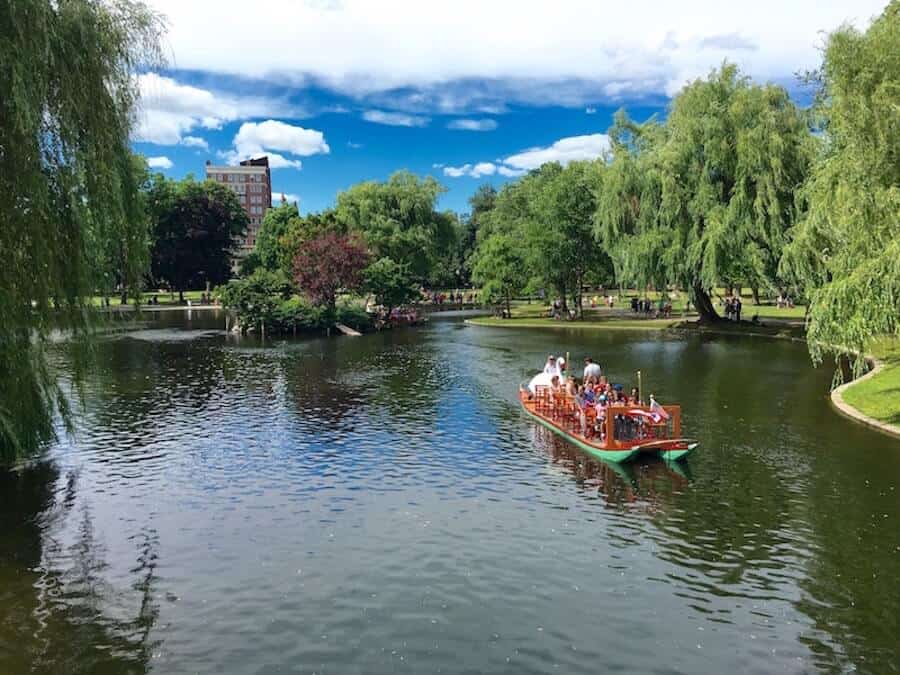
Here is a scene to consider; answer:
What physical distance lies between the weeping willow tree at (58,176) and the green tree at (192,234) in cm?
9351

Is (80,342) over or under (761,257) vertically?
under

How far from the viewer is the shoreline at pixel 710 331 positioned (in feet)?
77.2

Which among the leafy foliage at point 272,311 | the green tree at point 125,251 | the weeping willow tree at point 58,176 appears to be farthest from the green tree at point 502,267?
the weeping willow tree at point 58,176

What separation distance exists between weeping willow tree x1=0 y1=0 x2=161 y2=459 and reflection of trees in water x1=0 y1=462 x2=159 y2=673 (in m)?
1.79

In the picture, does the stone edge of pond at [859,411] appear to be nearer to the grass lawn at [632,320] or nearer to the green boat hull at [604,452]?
the green boat hull at [604,452]

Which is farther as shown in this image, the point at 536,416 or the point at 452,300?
the point at 452,300

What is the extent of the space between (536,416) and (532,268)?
43063mm

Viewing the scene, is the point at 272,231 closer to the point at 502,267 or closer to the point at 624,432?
the point at 502,267

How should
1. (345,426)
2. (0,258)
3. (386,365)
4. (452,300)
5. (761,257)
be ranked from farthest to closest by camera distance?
(452,300) → (761,257) → (386,365) → (345,426) → (0,258)

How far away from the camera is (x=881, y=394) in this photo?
1024 inches

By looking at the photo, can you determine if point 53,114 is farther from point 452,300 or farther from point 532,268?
point 452,300

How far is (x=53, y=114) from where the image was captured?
14672mm

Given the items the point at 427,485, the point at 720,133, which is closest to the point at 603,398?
the point at 427,485

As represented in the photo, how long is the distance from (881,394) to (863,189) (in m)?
9.63
